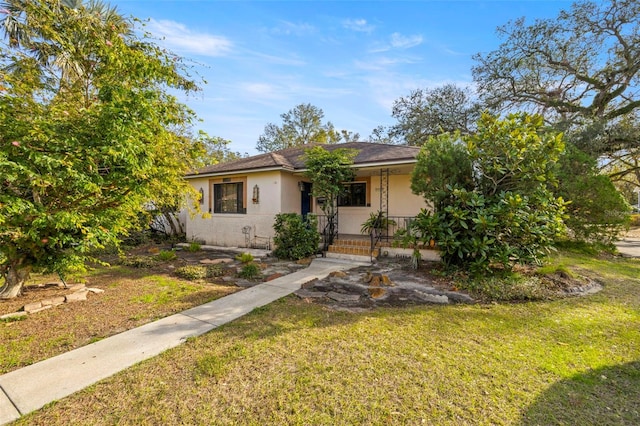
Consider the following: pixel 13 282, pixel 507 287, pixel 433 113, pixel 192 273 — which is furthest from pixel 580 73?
pixel 13 282

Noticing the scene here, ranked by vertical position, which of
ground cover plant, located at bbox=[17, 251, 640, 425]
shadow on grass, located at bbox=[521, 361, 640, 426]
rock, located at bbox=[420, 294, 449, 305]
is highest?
rock, located at bbox=[420, 294, 449, 305]

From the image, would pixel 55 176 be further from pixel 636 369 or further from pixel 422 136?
pixel 422 136

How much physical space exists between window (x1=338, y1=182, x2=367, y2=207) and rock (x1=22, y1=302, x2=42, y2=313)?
29.6 feet

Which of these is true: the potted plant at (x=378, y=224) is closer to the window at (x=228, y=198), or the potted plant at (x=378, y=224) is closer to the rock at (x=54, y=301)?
the window at (x=228, y=198)

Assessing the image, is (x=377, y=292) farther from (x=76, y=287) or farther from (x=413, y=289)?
(x=76, y=287)

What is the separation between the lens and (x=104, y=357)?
10.4 feet

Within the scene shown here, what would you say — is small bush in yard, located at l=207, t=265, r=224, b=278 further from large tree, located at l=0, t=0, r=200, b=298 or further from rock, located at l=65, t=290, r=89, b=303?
large tree, located at l=0, t=0, r=200, b=298

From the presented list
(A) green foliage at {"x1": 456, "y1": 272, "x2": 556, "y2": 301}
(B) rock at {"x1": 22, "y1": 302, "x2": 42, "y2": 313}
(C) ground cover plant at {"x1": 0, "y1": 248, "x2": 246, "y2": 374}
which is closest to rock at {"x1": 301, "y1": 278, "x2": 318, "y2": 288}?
(C) ground cover plant at {"x1": 0, "y1": 248, "x2": 246, "y2": 374}

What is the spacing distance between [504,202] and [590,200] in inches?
249

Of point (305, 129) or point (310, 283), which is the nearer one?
point (310, 283)

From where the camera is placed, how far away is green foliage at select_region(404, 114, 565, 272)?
5.85 m

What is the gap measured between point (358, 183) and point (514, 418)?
964 centimetres

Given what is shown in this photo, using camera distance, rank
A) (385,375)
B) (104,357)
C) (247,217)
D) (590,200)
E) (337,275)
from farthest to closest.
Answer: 1. (247,217)
2. (590,200)
3. (337,275)
4. (104,357)
5. (385,375)

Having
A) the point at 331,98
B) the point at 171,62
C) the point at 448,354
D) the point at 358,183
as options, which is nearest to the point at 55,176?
the point at 171,62
